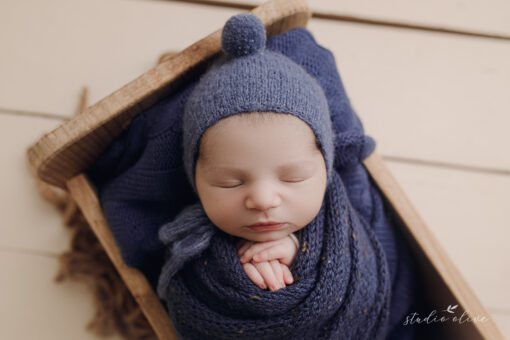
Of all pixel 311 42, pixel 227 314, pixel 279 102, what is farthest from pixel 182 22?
pixel 227 314

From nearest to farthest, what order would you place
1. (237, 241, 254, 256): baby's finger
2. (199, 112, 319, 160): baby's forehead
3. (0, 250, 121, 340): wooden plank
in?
(199, 112, 319, 160): baby's forehead < (237, 241, 254, 256): baby's finger < (0, 250, 121, 340): wooden plank

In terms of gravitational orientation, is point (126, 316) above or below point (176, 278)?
below

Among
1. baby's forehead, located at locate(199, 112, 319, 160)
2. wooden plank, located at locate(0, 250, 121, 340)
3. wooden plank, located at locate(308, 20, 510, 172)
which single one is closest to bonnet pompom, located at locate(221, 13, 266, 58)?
baby's forehead, located at locate(199, 112, 319, 160)

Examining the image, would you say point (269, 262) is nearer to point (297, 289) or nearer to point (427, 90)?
point (297, 289)

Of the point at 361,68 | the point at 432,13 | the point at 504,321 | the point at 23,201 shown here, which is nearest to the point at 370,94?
the point at 361,68

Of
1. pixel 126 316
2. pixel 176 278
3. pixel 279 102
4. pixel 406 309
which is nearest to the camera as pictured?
pixel 279 102

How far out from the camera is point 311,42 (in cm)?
82

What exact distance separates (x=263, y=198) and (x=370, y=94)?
0.55 metres

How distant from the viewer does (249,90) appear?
2.04 feet

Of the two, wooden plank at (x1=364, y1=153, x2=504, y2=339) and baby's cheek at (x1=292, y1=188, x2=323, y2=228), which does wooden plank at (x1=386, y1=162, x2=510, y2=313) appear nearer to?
wooden plank at (x1=364, y1=153, x2=504, y2=339)

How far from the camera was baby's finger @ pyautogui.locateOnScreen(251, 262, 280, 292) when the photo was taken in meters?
0.68

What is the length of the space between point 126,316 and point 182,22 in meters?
0.69

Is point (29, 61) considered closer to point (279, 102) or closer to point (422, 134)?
point (279, 102)

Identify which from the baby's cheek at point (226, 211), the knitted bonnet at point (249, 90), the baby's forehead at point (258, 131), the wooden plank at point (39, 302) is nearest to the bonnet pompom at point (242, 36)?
the knitted bonnet at point (249, 90)
